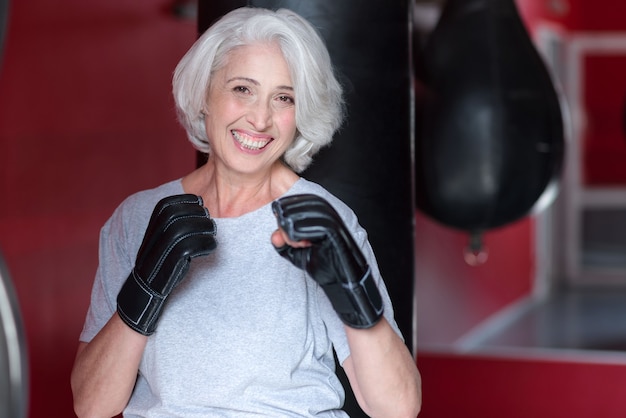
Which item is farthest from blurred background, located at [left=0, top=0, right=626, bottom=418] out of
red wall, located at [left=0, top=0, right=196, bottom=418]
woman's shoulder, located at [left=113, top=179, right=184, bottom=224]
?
woman's shoulder, located at [left=113, top=179, right=184, bottom=224]

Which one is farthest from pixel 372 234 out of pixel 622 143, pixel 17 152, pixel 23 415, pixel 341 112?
pixel 622 143

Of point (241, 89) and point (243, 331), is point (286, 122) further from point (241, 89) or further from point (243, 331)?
point (243, 331)

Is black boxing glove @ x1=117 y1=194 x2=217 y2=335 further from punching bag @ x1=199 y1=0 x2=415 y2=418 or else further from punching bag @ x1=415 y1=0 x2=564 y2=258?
punching bag @ x1=415 y1=0 x2=564 y2=258

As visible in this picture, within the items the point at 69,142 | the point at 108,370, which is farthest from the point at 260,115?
the point at 69,142

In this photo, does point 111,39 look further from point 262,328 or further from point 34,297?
point 262,328

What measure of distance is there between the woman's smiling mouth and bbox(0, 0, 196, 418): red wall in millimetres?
1061

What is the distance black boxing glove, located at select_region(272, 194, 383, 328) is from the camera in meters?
0.98

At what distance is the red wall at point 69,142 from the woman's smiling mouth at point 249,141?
1061 mm

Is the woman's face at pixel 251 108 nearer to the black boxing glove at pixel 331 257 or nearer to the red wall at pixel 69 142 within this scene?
the black boxing glove at pixel 331 257

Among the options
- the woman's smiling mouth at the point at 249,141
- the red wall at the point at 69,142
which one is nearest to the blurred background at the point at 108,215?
the red wall at the point at 69,142

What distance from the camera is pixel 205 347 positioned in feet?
3.72

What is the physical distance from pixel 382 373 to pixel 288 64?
14.2 inches

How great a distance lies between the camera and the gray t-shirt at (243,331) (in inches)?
44.6

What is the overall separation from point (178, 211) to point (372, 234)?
0.39 m
